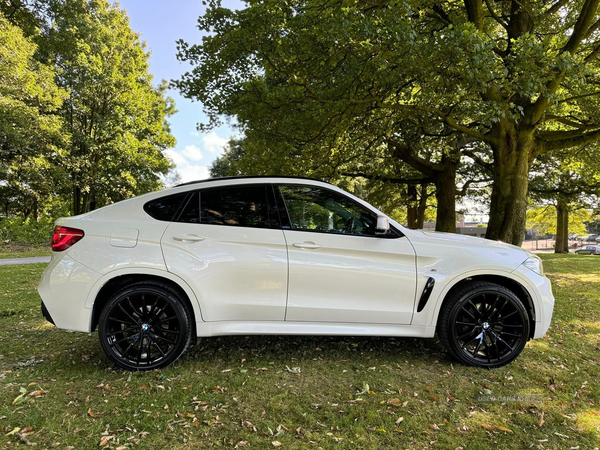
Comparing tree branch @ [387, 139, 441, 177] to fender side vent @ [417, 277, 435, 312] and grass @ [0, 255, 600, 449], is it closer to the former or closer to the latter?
grass @ [0, 255, 600, 449]

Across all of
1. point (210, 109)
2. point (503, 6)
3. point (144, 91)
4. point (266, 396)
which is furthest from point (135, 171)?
point (266, 396)

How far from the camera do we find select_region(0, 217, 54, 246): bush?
16578mm

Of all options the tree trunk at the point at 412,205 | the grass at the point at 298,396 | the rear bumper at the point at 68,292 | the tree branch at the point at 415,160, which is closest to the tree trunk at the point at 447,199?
the tree branch at the point at 415,160

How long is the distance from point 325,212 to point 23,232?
64.0 feet

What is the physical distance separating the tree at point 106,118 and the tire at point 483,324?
1953 centimetres

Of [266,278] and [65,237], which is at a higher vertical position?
[65,237]

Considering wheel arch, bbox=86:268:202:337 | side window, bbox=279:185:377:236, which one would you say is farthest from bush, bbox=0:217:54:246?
side window, bbox=279:185:377:236

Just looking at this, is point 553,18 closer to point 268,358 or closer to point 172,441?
point 268,358

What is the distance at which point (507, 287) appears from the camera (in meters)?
3.39

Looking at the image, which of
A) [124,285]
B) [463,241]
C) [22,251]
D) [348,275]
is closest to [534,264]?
[463,241]

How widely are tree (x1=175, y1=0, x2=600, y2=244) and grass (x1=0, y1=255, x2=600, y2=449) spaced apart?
3882 mm

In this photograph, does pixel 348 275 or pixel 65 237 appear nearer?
pixel 65 237

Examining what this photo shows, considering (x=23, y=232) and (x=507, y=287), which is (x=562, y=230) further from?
(x=23, y=232)

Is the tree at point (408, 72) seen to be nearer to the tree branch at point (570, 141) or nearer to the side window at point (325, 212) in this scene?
the tree branch at point (570, 141)
